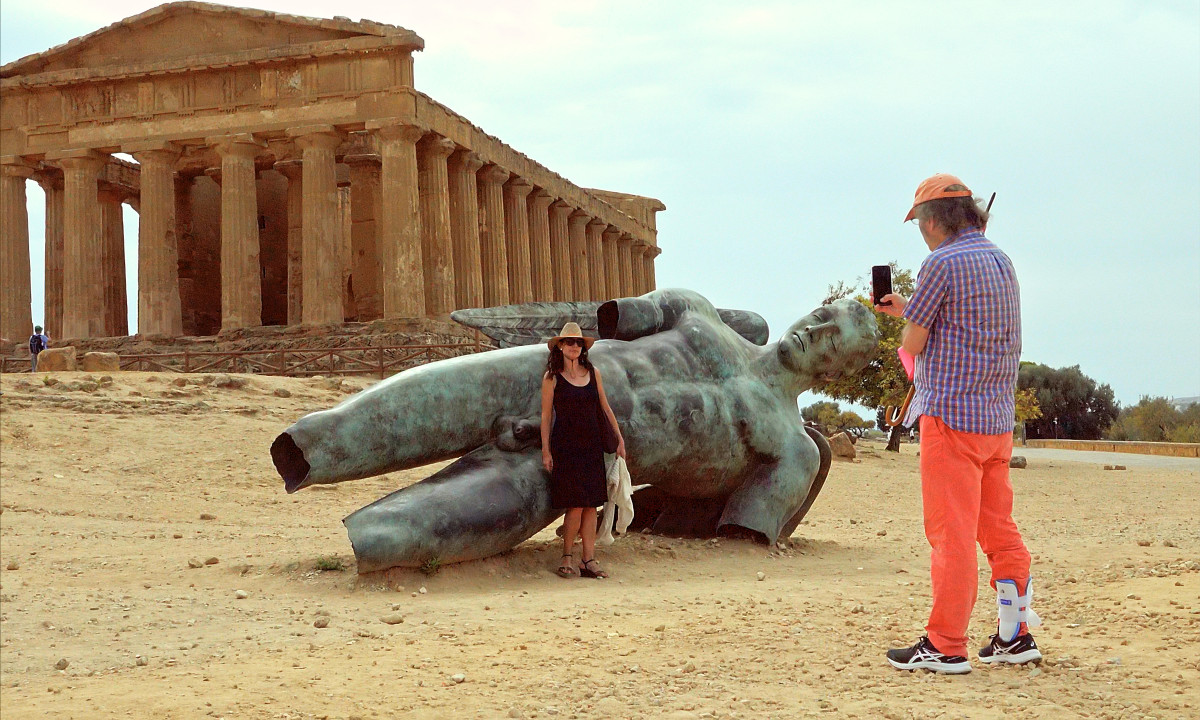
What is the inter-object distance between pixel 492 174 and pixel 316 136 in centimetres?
651

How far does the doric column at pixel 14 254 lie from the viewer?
116 ft

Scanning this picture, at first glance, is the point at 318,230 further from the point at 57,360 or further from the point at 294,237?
the point at 57,360

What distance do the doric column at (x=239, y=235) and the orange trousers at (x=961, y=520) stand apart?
98.6 ft

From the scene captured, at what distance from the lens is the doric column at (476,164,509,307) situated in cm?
3759

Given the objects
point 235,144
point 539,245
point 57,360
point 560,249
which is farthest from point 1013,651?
point 560,249

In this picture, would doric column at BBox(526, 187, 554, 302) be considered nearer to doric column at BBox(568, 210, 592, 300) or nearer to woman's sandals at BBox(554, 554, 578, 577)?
doric column at BBox(568, 210, 592, 300)

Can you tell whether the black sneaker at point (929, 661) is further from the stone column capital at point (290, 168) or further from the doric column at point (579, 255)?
the doric column at point (579, 255)

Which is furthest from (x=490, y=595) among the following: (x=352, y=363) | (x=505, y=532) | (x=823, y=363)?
(x=352, y=363)

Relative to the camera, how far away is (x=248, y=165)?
1334 inches

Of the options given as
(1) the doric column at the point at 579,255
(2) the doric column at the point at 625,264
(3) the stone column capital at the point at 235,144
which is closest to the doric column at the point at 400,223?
(3) the stone column capital at the point at 235,144

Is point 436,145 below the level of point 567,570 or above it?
above

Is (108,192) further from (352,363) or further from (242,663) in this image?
(242,663)

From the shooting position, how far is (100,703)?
4875 mm

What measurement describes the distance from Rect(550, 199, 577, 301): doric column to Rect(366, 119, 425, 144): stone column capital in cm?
1157
